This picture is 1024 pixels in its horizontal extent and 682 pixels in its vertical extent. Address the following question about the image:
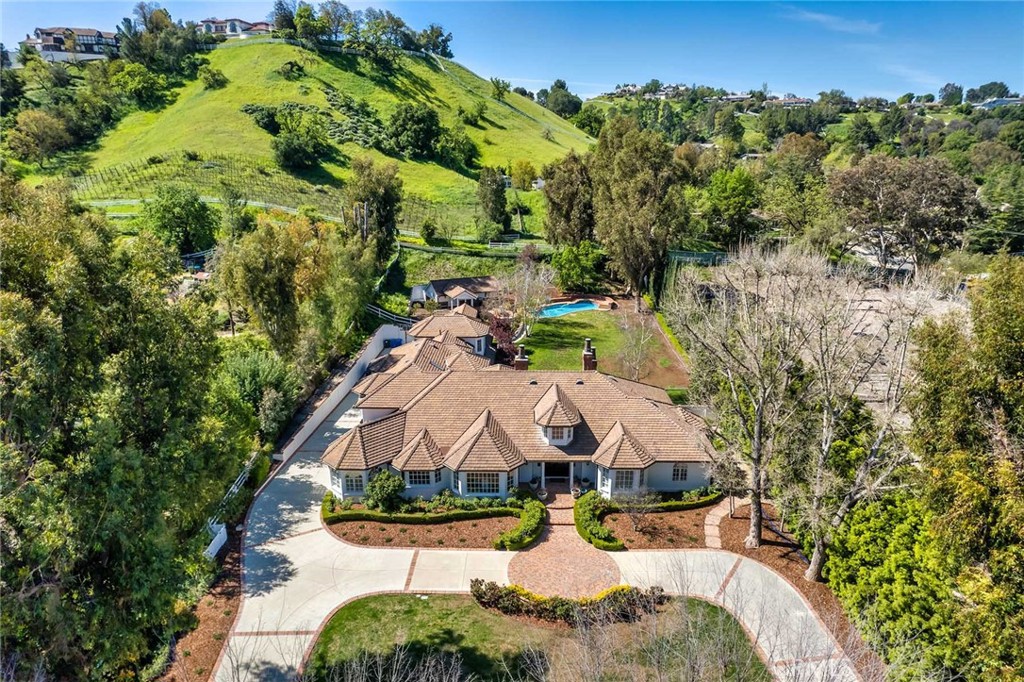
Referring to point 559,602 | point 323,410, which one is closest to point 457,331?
point 323,410

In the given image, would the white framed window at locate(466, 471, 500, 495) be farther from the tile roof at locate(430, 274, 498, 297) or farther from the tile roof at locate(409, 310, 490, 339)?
the tile roof at locate(430, 274, 498, 297)

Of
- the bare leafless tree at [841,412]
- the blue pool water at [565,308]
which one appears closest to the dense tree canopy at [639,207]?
the blue pool water at [565,308]

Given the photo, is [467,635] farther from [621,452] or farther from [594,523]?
[621,452]

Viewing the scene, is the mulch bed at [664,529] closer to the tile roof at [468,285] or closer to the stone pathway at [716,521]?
the stone pathway at [716,521]

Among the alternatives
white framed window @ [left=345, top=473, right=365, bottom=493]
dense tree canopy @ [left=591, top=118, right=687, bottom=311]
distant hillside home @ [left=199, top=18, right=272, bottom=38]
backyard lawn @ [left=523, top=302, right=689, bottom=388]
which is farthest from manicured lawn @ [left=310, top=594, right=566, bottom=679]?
distant hillside home @ [left=199, top=18, right=272, bottom=38]

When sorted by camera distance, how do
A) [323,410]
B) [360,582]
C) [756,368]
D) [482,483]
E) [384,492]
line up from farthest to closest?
[323,410]
[482,483]
[384,492]
[360,582]
[756,368]

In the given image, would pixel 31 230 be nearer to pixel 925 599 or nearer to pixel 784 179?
pixel 925 599

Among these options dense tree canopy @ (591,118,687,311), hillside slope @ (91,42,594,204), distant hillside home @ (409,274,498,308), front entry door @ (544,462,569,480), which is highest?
hillside slope @ (91,42,594,204)
